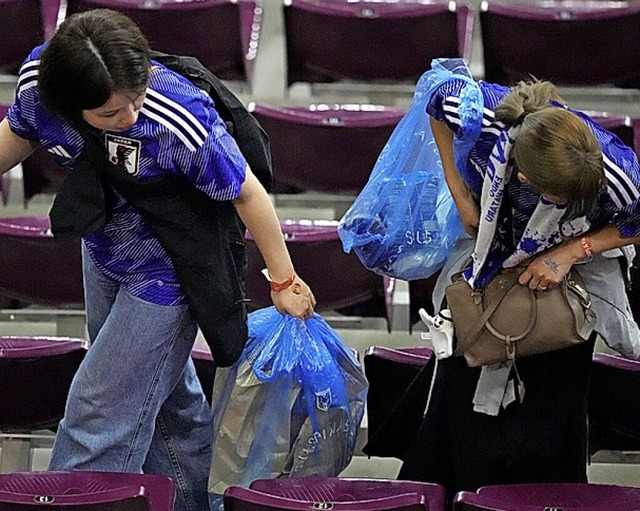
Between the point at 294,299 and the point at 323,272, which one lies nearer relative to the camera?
the point at 294,299

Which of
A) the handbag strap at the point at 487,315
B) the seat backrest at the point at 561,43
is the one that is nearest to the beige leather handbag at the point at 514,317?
the handbag strap at the point at 487,315

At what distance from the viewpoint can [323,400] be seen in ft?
4.10

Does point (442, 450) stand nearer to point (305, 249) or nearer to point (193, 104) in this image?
point (305, 249)

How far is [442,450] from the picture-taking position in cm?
127

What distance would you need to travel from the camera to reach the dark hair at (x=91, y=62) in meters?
0.94

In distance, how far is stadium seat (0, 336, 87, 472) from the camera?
1.33 meters

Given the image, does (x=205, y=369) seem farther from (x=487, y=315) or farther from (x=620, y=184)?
(x=620, y=184)

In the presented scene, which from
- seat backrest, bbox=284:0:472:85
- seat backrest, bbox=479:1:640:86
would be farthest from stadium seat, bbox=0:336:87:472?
seat backrest, bbox=479:1:640:86

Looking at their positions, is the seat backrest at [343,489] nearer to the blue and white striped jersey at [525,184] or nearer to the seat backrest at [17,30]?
the blue and white striped jersey at [525,184]

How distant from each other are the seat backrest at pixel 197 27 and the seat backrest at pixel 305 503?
3.17ft

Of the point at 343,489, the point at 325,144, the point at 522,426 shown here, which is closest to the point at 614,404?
the point at 522,426

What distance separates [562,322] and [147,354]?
39cm

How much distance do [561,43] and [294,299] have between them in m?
0.90

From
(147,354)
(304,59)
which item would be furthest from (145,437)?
(304,59)
